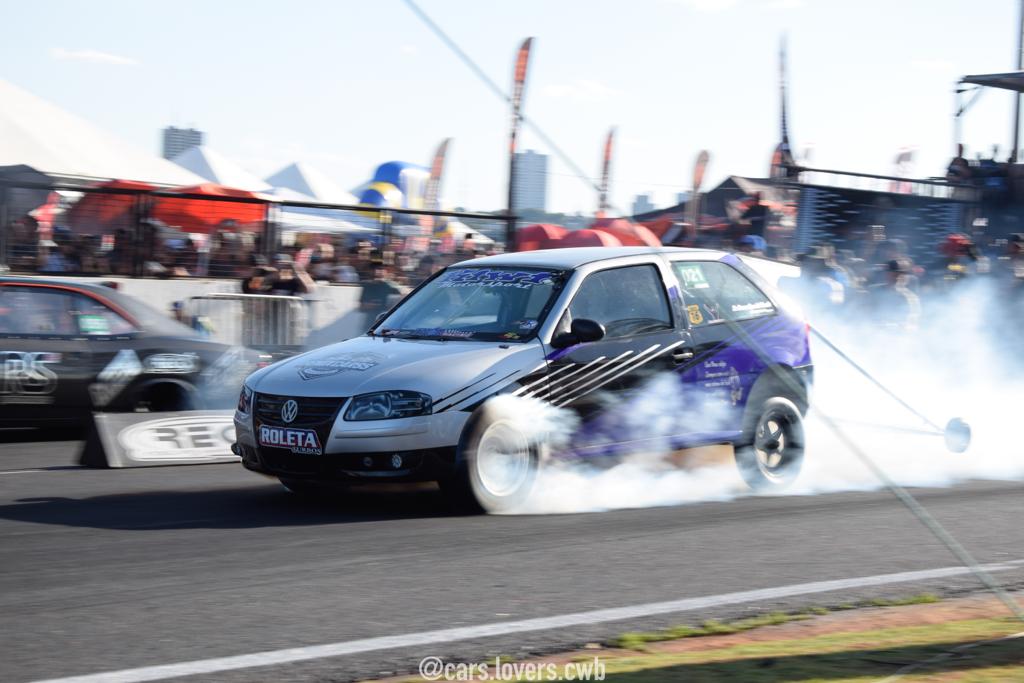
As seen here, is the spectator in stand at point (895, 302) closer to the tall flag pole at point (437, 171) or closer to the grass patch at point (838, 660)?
the grass patch at point (838, 660)

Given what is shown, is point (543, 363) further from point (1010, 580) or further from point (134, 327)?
point (134, 327)

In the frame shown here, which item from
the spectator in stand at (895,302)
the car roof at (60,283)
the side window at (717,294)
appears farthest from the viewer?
the spectator in stand at (895,302)

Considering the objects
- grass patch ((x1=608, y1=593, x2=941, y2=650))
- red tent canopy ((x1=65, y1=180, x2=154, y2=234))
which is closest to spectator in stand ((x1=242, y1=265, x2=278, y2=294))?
red tent canopy ((x1=65, y1=180, x2=154, y2=234))

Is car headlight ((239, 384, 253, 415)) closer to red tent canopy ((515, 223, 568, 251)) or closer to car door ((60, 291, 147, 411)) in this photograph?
car door ((60, 291, 147, 411))

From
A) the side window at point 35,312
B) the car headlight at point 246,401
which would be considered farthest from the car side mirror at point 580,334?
the side window at point 35,312

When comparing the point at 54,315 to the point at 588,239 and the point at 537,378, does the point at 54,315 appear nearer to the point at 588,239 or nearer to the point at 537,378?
the point at 537,378

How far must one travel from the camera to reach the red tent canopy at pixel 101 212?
14469 mm

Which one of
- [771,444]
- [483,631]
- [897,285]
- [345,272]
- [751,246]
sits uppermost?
[751,246]

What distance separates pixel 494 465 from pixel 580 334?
3.25 feet

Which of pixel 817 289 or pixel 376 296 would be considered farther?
pixel 817 289

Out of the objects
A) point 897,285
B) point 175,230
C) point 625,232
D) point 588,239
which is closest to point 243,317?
point 175,230

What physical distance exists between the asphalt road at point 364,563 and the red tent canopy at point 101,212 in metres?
6.55

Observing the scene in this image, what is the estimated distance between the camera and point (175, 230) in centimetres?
1523

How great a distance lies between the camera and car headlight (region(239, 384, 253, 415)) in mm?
7473
